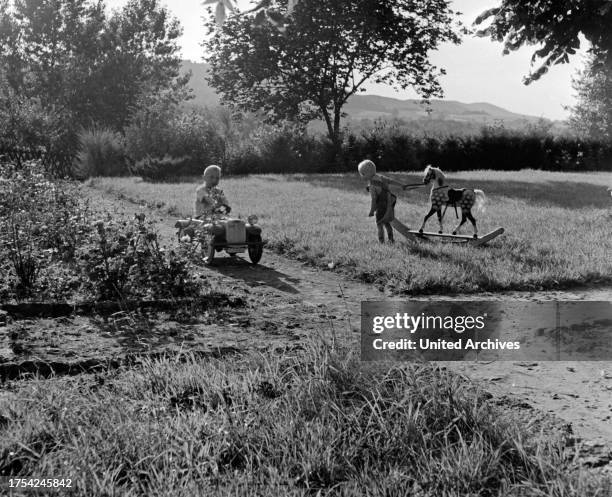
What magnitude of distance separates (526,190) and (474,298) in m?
13.6

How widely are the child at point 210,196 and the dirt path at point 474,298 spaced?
734mm

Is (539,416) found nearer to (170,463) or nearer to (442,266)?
(170,463)

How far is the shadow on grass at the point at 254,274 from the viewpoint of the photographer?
25.6ft

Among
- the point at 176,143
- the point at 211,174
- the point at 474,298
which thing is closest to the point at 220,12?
the point at 474,298

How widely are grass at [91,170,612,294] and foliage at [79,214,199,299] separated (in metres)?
2.26

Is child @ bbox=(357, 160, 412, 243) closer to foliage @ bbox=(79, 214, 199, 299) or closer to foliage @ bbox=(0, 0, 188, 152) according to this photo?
foliage @ bbox=(79, 214, 199, 299)

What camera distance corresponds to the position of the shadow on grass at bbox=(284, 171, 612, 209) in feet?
54.9

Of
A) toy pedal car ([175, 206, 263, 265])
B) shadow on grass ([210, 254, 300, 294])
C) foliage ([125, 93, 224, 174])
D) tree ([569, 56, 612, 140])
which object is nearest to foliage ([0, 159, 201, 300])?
shadow on grass ([210, 254, 300, 294])

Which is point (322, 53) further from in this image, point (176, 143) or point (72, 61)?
point (72, 61)

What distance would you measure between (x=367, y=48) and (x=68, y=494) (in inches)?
1170

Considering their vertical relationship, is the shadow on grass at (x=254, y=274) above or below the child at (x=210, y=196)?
below

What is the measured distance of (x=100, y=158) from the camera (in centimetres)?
2720

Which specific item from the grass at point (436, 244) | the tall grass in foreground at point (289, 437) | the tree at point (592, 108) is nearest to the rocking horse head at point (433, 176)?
the grass at point (436, 244)

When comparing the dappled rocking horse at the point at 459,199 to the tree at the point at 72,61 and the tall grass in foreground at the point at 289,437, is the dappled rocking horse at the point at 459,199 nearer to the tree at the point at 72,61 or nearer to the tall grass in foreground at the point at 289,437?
the tall grass in foreground at the point at 289,437
